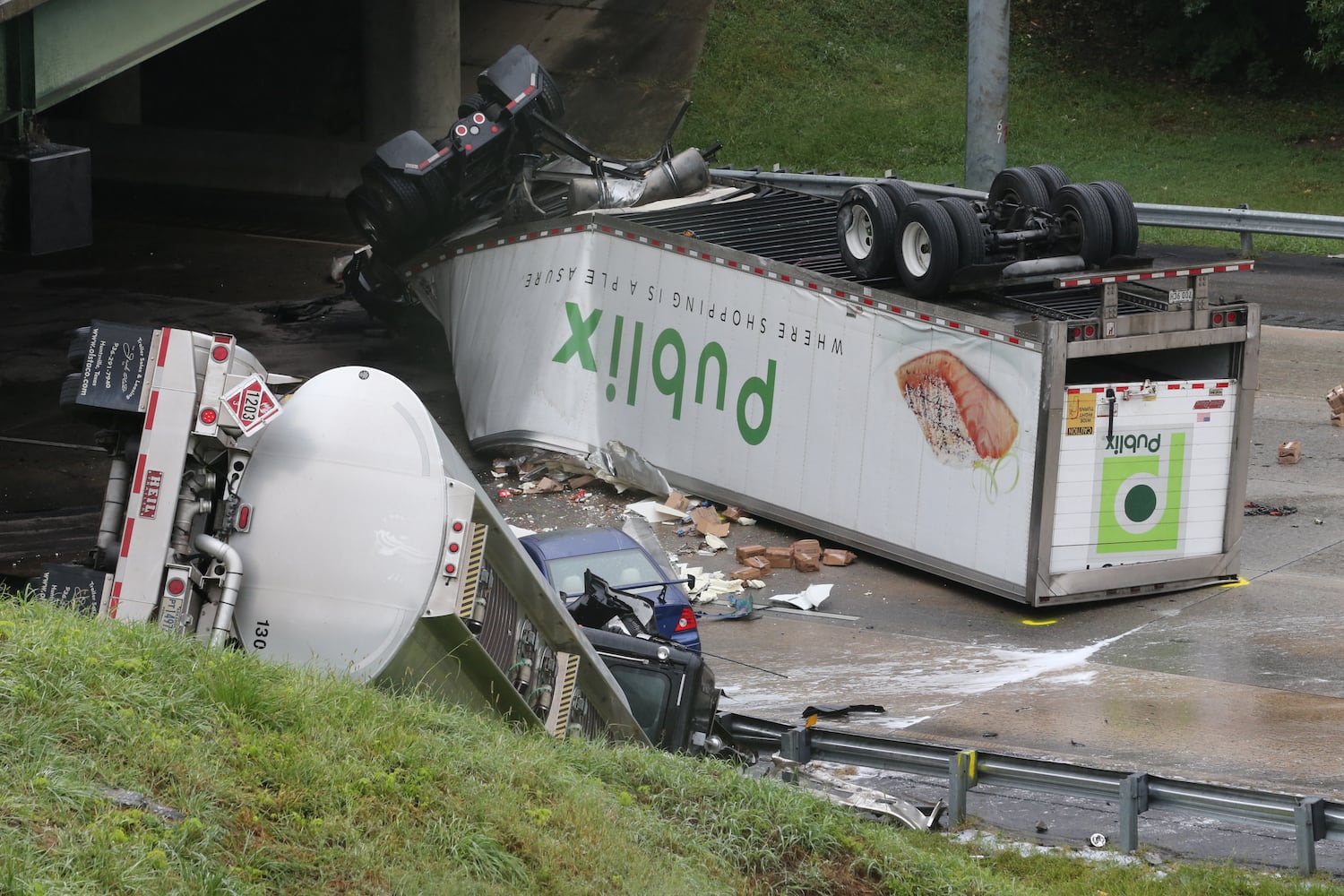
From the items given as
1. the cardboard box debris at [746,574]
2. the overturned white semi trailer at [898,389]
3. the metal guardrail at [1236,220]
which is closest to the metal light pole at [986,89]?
the metal guardrail at [1236,220]

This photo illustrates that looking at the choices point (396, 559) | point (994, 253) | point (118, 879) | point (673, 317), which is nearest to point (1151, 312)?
point (994, 253)

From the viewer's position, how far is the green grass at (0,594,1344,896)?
5.46 metres

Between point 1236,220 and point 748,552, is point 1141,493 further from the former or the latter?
point 1236,220

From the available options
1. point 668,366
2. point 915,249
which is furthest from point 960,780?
point 668,366

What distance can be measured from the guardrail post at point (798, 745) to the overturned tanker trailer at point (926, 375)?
14.6 feet

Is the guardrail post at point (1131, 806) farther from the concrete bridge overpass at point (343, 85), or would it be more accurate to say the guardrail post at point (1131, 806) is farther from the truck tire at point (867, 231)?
the concrete bridge overpass at point (343, 85)

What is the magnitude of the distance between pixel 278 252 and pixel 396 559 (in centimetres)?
2183

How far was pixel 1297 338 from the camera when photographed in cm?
2094

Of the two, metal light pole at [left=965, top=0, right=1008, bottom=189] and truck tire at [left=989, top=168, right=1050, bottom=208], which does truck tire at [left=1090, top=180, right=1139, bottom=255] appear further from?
metal light pole at [left=965, top=0, right=1008, bottom=189]

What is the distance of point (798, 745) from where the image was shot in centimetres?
988

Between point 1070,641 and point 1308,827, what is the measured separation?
523 cm

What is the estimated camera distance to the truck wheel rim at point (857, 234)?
50.2 ft

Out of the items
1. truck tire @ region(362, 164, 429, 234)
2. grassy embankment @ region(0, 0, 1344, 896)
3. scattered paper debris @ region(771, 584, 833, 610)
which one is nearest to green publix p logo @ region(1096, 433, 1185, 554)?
scattered paper debris @ region(771, 584, 833, 610)

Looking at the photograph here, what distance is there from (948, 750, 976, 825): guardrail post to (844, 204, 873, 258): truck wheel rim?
7160 mm
